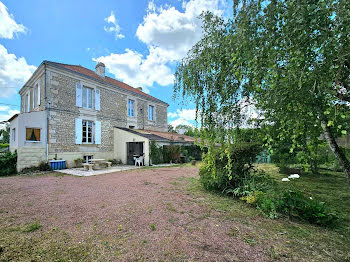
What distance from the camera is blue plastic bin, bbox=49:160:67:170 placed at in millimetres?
9462

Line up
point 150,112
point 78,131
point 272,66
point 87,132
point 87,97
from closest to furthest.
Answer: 1. point 272,66
2. point 78,131
3. point 87,132
4. point 87,97
5. point 150,112

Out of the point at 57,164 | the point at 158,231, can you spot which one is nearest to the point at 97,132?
the point at 57,164

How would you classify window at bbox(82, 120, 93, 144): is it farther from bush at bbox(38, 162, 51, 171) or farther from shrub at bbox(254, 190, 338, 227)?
shrub at bbox(254, 190, 338, 227)

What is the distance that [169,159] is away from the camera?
13.1m

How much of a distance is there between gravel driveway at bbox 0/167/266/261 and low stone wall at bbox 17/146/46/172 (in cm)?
516

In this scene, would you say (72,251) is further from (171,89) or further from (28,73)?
(28,73)

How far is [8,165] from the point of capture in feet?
28.4

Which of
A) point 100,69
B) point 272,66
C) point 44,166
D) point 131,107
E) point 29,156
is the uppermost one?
point 100,69

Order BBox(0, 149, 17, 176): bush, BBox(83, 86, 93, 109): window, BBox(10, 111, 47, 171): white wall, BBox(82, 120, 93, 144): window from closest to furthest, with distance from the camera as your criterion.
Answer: BBox(0, 149, 17, 176): bush, BBox(10, 111, 47, 171): white wall, BBox(82, 120, 93, 144): window, BBox(83, 86, 93, 109): window

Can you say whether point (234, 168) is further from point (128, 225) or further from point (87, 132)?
point (87, 132)

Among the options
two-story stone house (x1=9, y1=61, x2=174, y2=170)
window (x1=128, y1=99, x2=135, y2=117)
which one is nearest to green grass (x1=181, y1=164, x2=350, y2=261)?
two-story stone house (x1=9, y1=61, x2=174, y2=170)

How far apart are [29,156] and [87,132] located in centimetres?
347

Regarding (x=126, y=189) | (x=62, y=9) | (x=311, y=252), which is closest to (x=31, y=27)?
(x=62, y=9)

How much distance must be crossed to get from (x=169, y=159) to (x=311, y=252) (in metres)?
11.2
